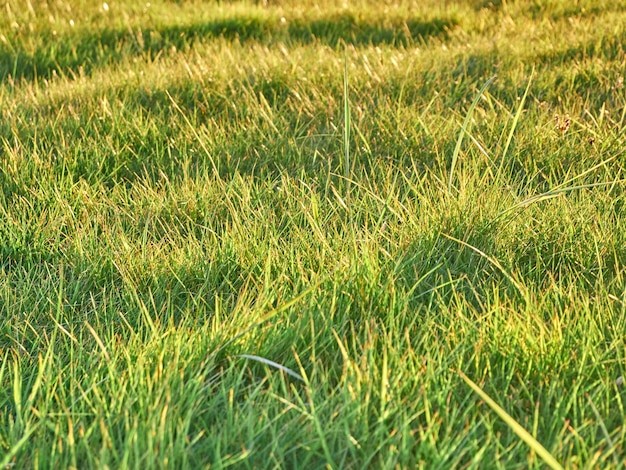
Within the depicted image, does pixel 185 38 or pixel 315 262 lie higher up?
pixel 185 38

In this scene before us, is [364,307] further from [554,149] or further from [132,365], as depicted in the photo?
[554,149]

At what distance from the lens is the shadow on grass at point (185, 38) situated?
14.0 ft

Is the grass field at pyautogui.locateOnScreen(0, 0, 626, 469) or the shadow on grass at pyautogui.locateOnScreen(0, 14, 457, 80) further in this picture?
the shadow on grass at pyautogui.locateOnScreen(0, 14, 457, 80)

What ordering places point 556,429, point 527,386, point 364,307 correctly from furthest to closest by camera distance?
point 364,307, point 527,386, point 556,429

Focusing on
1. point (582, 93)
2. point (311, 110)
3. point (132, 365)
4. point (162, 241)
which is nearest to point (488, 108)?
point (582, 93)

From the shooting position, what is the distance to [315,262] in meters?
2.06

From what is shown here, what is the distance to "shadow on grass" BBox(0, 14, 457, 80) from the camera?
427 centimetres

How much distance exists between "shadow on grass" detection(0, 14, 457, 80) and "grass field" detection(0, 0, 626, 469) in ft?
0.23

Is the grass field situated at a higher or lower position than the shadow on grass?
lower

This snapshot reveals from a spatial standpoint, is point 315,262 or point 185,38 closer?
point 315,262

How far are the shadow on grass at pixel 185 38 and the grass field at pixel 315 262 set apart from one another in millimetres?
70

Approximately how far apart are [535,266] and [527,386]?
0.60 m

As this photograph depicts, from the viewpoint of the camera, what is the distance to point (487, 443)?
1.34 m

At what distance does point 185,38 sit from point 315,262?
2988mm
